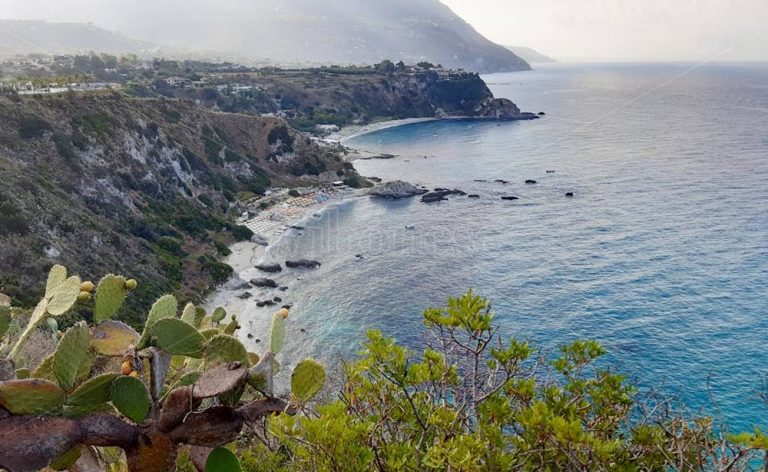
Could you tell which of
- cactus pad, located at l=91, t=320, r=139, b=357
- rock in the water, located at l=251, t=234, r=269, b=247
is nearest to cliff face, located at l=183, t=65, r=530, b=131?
rock in the water, located at l=251, t=234, r=269, b=247

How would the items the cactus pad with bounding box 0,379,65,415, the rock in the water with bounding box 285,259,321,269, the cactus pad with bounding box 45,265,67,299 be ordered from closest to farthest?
the cactus pad with bounding box 0,379,65,415 < the cactus pad with bounding box 45,265,67,299 < the rock in the water with bounding box 285,259,321,269

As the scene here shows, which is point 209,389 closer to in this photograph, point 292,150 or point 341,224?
point 341,224

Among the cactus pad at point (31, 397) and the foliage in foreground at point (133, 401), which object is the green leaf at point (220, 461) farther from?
the cactus pad at point (31, 397)

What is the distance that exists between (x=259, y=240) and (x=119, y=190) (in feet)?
54.3

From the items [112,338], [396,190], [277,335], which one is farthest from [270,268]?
[277,335]

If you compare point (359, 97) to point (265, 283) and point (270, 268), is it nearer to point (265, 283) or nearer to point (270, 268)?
point (270, 268)

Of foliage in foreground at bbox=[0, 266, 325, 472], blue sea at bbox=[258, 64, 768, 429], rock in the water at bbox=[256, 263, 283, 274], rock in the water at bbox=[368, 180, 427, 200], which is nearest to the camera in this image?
foliage in foreground at bbox=[0, 266, 325, 472]

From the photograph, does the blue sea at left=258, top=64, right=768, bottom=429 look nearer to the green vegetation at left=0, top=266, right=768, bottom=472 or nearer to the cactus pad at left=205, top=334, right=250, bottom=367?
the green vegetation at left=0, top=266, right=768, bottom=472

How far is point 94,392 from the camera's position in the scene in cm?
513

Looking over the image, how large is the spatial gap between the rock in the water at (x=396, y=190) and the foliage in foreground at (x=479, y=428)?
74862 mm

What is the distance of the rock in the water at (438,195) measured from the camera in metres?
79.2

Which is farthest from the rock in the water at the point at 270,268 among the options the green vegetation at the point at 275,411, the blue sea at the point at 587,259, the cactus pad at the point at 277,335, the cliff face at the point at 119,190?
the cactus pad at the point at 277,335

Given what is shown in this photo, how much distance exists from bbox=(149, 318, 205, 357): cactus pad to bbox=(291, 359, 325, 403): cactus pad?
1275 millimetres

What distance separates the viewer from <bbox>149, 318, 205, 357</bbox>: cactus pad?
5.44 meters
